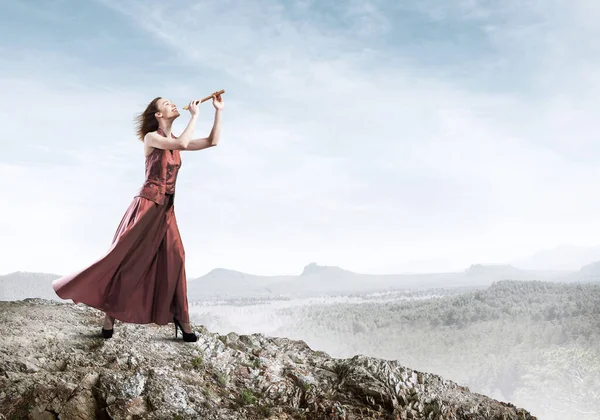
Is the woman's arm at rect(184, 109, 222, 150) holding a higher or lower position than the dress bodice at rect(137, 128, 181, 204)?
higher

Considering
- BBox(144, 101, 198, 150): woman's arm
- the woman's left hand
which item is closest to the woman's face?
BBox(144, 101, 198, 150): woman's arm

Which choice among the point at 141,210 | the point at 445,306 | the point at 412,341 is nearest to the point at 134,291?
the point at 141,210

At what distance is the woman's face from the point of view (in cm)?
669

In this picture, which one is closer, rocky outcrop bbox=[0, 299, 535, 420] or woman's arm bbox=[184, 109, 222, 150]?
rocky outcrop bbox=[0, 299, 535, 420]

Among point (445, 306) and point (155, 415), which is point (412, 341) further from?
point (155, 415)

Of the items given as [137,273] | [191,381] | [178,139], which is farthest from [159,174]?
[191,381]

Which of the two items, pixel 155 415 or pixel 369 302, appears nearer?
pixel 155 415

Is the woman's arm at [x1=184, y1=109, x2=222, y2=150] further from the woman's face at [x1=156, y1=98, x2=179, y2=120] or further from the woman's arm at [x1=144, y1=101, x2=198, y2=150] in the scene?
the woman's face at [x1=156, y1=98, x2=179, y2=120]

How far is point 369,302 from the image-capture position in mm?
17156

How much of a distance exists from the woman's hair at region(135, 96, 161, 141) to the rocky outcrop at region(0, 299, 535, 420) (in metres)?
2.63

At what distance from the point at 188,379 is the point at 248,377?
2.63 feet

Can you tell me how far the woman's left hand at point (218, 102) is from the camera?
21.0 feet

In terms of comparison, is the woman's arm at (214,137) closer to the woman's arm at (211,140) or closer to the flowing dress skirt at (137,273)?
the woman's arm at (211,140)

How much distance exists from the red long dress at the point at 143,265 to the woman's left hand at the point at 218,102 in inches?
30.5
